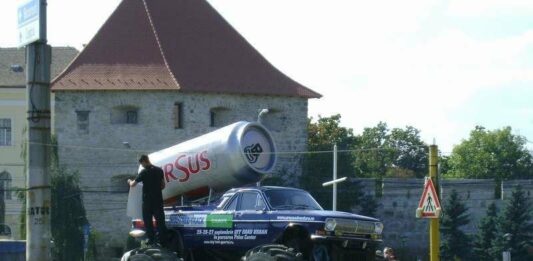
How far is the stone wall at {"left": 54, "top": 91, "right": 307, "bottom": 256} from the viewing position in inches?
2825

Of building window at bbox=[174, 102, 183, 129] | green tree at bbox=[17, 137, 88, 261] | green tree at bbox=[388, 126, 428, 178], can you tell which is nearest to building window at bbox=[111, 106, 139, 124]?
building window at bbox=[174, 102, 183, 129]

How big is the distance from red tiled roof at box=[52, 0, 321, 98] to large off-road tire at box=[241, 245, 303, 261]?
1979 inches

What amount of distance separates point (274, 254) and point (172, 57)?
52.6m

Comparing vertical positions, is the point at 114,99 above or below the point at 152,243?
above

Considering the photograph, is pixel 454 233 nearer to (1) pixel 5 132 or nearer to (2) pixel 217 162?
(1) pixel 5 132

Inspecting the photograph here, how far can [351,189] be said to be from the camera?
7269cm

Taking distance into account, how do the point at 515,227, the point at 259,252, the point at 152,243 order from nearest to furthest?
the point at 259,252 → the point at 152,243 → the point at 515,227

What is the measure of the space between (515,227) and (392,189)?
8.78 m

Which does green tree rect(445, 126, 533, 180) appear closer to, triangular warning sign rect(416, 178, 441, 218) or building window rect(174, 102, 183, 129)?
building window rect(174, 102, 183, 129)

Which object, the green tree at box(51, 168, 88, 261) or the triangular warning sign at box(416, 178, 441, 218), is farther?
the green tree at box(51, 168, 88, 261)

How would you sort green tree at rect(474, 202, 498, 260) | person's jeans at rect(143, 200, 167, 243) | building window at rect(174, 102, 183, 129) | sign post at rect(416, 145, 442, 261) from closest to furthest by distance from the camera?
1. person's jeans at rect(143, 200, 167, 243)
2. sign post at rect(416, 145, 442, 261)
3. green tree at rect(474, 202, 498, 260)
4. building window at rect(174, 102, 183, 129)

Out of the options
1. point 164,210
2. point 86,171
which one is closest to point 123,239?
point 86,171

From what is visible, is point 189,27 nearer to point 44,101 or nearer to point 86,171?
point 86,171

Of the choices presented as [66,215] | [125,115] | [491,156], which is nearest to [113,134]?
[125,115]
